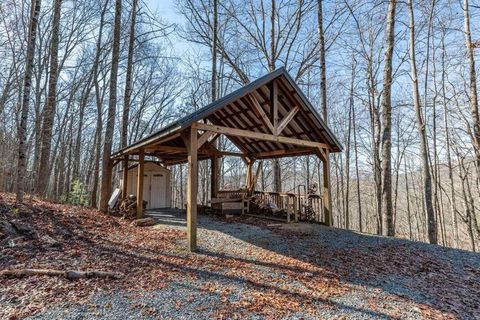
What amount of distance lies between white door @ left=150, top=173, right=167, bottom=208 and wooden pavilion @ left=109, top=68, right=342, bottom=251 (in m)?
2.24

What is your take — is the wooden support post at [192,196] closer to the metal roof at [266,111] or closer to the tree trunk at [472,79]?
the metal roof at [266,111]

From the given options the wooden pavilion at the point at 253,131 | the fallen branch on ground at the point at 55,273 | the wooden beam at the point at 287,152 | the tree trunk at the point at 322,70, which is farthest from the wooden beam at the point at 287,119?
the fallen branch on ground at the point at 55,273

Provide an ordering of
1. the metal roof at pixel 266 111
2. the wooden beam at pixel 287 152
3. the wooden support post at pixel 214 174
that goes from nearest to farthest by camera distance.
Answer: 1. the metal roof at pixel 266 111
2. the wooden beam at pixel 287 152
3. the wooden support post at pixel 214 174

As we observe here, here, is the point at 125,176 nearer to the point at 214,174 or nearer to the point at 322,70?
the point at 214,174

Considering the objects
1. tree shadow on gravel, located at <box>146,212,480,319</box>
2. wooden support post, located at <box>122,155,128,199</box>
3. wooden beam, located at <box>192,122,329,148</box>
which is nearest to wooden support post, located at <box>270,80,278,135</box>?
wooden beam, located at <box>192,122,329,148</box>

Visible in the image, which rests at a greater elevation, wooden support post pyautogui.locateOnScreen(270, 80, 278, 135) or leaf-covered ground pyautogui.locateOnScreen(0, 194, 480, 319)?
wooden support post pyautogui.locateOnScreen(270, 80, 278, 135)

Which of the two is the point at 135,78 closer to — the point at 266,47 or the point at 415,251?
the point at 266,47

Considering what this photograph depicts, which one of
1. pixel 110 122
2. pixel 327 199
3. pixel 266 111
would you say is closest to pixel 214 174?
pixel 266 111

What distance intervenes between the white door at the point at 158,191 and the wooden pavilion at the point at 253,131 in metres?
2.24

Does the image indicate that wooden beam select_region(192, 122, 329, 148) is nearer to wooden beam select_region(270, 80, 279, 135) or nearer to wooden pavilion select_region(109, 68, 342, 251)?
wooden pavilion select_region(109, 68, 342, 251)

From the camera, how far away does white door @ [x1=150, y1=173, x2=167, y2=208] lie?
1369 centimetres

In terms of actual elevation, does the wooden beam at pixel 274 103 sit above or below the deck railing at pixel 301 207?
above

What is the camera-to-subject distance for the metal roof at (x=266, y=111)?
20.8 ft

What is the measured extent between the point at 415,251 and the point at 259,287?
4.36 meters
